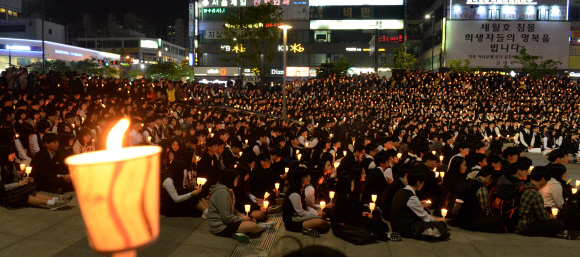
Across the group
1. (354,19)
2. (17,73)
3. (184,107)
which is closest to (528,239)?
(184,107)

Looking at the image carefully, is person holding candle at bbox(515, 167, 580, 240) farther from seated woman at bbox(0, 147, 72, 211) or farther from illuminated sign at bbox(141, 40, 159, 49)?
illuminated sign at bbox(141, 40, 159, 49)

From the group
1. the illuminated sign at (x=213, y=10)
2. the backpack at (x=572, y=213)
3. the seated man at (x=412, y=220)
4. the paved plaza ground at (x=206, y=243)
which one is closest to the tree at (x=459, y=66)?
the illuminated sign at (x=213, y=10)

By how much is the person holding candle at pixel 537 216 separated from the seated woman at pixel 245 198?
4.50 metres

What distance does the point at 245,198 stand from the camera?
7742 mm

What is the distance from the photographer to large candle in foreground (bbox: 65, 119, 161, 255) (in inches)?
63.2

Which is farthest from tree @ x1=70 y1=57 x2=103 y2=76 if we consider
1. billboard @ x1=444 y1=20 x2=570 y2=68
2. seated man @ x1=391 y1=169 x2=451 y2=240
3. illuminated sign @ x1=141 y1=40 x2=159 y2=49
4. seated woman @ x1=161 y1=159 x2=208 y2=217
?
seated man @ x1=391 y1=169 x2=451 y2=240

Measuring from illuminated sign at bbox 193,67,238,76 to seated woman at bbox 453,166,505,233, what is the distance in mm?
50875

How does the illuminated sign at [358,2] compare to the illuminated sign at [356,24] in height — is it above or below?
above

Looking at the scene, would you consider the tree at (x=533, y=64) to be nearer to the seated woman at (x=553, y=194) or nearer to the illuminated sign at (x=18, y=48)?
the seated woman at (x=553, y=194)

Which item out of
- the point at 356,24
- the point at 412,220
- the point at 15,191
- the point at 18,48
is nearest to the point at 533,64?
the point at 356,24

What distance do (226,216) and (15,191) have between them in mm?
3894

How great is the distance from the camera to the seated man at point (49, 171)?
323 inches

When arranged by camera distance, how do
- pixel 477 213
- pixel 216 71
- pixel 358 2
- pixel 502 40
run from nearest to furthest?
pixel 477 213, pixel 502 40, pixel 358 2, pixel 216 71

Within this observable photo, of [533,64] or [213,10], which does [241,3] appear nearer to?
[213,10]
